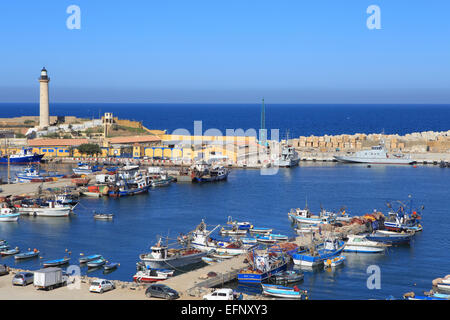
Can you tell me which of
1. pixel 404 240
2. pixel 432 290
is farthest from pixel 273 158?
pixel 432 290

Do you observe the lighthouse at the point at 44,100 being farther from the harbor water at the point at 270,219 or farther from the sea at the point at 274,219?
the harbor water at the point at 270,219

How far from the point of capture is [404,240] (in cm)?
1577

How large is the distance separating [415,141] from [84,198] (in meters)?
27.6

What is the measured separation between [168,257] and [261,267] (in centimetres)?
206

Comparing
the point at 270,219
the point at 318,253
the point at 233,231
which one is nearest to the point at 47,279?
the point at 318,253

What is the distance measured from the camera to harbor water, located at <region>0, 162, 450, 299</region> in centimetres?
1270

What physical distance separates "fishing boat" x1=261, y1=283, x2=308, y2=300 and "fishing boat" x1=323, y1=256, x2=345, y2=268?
2145 mm

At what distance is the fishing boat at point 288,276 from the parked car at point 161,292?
9.55ft

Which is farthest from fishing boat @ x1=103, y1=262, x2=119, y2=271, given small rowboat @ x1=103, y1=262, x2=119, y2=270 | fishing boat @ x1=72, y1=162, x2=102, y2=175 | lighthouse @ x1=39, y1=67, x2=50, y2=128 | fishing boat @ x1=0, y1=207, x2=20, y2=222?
lighthouse @ x1=39, y1=67, x2=50, y2=128

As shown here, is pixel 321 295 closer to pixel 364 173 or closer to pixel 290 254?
pixel 290 254

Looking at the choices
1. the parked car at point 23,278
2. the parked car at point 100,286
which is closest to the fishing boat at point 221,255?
the parked car at point 100,286

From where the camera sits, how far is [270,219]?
1888 cm

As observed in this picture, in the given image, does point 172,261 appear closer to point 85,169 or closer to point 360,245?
point 360,245

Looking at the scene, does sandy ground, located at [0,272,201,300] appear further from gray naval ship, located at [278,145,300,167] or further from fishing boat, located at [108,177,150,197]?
gray naval ship, located at [278,145,300,167]
